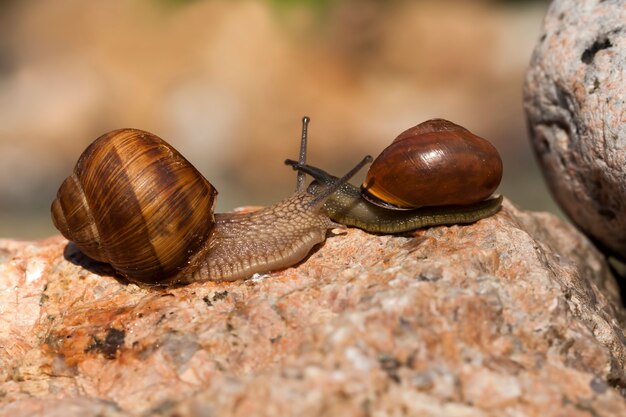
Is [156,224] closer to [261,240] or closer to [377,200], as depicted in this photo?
[261,240]

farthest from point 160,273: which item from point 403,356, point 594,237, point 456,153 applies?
point 594,237

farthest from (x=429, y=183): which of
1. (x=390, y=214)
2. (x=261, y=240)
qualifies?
(x=261, y=240)

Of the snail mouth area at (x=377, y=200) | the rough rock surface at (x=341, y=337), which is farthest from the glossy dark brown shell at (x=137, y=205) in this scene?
the snail mouth area at (x=377, y=200)

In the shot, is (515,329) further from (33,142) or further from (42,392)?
(33,142)

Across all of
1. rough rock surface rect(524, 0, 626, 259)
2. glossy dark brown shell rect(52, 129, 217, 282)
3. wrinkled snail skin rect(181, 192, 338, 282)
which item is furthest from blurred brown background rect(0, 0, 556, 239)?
glossy dark brown shell rect(52, 129, 217, 282)

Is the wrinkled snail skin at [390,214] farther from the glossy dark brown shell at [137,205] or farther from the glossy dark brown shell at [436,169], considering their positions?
the glossy dark brown shell at [137,205]

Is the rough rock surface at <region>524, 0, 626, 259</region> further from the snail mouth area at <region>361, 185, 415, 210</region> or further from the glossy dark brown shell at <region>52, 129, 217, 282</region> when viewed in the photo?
the glossy dark brown shell at <region>52, 129, 217, 282</region>
